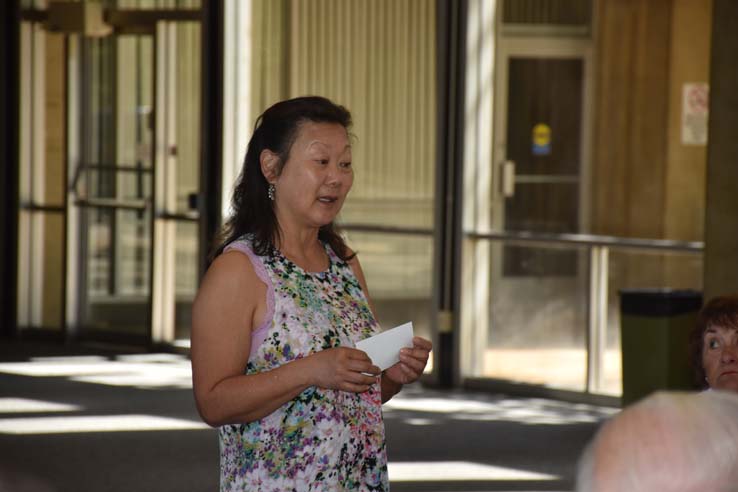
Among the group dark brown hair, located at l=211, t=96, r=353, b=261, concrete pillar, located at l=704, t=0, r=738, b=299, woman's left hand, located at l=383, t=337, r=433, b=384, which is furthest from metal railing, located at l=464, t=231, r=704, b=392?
dark brown hair, located at l=211, t=96, r=353, b=261

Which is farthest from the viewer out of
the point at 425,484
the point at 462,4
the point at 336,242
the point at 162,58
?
the point at 162,58

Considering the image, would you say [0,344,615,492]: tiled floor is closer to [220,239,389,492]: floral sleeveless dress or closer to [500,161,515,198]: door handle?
[500,161,515,198]: door handle

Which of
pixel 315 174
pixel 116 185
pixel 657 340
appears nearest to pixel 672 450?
pixel 315 174

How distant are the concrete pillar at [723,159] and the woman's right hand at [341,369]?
561 cm

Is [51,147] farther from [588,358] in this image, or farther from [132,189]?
[588,358]

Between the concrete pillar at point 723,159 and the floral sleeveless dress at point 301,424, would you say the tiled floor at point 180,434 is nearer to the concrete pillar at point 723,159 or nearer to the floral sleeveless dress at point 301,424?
the concrete pillar at point 723,159

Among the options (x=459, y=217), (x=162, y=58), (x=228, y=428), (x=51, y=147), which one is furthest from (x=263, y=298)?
(x=51, y=147)

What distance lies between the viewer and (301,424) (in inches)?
114

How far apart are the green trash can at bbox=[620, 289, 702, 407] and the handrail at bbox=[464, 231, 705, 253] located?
0.41 m

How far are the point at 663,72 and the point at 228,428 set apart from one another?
6.70 m

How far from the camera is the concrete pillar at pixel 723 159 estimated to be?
8055mm

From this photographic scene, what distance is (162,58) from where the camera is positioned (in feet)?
38.4

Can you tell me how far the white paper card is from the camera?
2.89 m

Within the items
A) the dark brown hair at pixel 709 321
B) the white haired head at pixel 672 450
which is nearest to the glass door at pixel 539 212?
the dark brown hair at pixel 709 321
